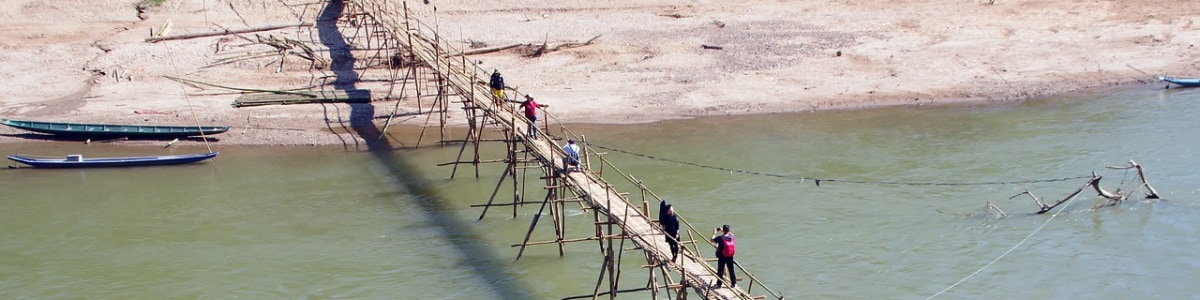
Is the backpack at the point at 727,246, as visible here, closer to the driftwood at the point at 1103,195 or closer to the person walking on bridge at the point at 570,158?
the person walking on bridge at the point at 570,158

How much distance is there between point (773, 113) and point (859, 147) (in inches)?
171

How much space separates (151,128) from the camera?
3547cm

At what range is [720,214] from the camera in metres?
28.1

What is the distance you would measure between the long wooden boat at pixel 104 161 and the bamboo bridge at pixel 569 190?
22.2 feet

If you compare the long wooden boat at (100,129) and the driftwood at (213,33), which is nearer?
the long wooden boat at (100,129)

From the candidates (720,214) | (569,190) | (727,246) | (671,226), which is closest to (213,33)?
(569,190)

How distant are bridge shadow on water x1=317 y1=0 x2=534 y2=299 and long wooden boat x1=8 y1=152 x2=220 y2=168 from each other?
Result: 4.81 metres

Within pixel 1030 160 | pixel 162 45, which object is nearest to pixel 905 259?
pixel 1030 160

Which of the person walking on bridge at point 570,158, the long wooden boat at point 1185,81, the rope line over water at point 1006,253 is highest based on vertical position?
the long wooden boat at point 1185,81

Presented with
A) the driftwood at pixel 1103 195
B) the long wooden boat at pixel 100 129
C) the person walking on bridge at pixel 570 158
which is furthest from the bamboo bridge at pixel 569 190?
the driftwood at pixel 1103 195

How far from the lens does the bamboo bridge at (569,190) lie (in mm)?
20250

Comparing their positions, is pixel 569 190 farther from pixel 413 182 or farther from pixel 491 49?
pixel 491 49

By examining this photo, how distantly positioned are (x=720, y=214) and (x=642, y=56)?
551 inches

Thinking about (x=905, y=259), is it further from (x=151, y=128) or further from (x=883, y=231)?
(x=151, y=128)
